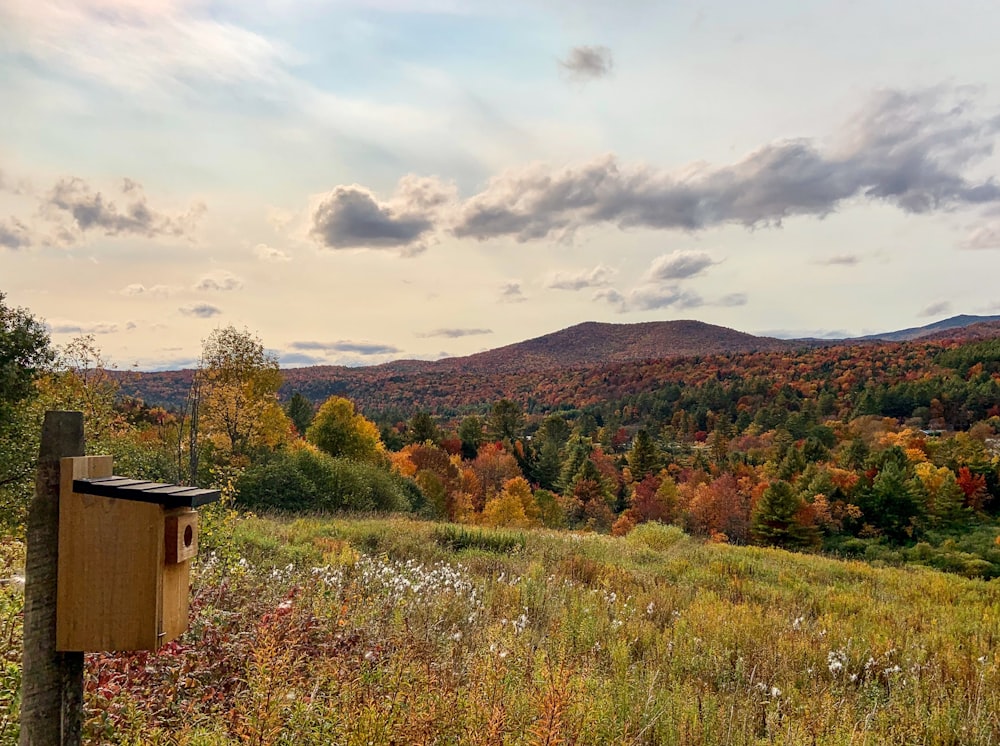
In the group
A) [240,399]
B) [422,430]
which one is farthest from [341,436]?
[422,430]

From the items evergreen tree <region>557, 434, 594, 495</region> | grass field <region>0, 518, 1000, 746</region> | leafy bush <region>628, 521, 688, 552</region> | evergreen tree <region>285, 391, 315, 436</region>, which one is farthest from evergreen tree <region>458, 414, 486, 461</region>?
grass field <region>0, 518, 1000, 746</region>

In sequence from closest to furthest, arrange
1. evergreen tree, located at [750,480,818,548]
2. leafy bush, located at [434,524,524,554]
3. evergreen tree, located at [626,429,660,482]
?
leafy bush, located at [434,524,524,554], evergreen tree, located at [750,480,818,548], evergreen tree, located at [626,429,660,482]

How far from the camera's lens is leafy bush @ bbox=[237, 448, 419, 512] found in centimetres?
2094

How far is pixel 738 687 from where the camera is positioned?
4684 millimetres

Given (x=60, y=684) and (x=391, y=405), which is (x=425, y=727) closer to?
(x=60, y=684)

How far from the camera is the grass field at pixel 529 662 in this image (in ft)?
10.0

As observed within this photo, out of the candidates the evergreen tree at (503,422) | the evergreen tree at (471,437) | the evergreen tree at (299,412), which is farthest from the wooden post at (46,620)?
the evergreen tree at (503,422)

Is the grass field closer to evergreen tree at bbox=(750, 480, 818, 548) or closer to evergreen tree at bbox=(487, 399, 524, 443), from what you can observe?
evergreen tree at bbox=(750, 480, 818, 548)

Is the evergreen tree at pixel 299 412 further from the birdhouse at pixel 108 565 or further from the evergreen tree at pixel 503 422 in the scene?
the birdhouse at pixel 108 565

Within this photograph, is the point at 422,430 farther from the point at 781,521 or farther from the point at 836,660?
the point at 836,660

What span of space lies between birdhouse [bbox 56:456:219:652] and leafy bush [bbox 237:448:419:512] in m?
18.1

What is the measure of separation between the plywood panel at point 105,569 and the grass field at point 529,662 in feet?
2.10

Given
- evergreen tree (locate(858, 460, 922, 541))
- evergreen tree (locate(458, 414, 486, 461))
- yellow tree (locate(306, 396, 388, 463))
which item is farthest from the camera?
evergreen tree (locate(458, 414, 486, 461))

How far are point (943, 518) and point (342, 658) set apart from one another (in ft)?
191
